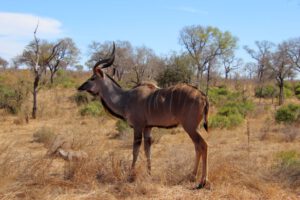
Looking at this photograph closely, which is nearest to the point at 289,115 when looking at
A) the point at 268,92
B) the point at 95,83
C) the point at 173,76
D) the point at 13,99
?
the point at 95,83

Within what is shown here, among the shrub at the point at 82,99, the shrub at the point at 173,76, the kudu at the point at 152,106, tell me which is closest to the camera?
the kudu at the point at 152,106

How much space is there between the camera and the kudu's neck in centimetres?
813

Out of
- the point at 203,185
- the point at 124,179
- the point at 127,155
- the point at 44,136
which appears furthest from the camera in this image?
the point at 44,136

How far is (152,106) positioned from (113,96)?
1099mm

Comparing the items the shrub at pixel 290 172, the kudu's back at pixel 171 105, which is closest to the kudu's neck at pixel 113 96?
the kudu's back at pixel 171 105

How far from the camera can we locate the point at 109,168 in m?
7.12

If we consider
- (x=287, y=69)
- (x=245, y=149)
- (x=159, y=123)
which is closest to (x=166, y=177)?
(x=159, y=123)

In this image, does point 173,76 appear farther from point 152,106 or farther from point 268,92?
point 152,106

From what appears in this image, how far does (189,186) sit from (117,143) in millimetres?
5904

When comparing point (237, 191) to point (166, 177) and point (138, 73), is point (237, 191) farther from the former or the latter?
point (138, 73)

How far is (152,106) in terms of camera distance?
748 cm

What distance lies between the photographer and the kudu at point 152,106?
688cm

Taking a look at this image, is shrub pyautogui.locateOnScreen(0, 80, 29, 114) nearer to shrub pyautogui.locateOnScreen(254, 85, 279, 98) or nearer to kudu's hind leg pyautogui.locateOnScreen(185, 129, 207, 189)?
kudu's hind leg pyautogui.locateOnScreen(185, 129, 207, 189)

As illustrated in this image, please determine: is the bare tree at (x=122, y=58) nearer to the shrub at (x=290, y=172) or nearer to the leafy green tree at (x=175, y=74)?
the leafy green tree at (x=175, y=74)
